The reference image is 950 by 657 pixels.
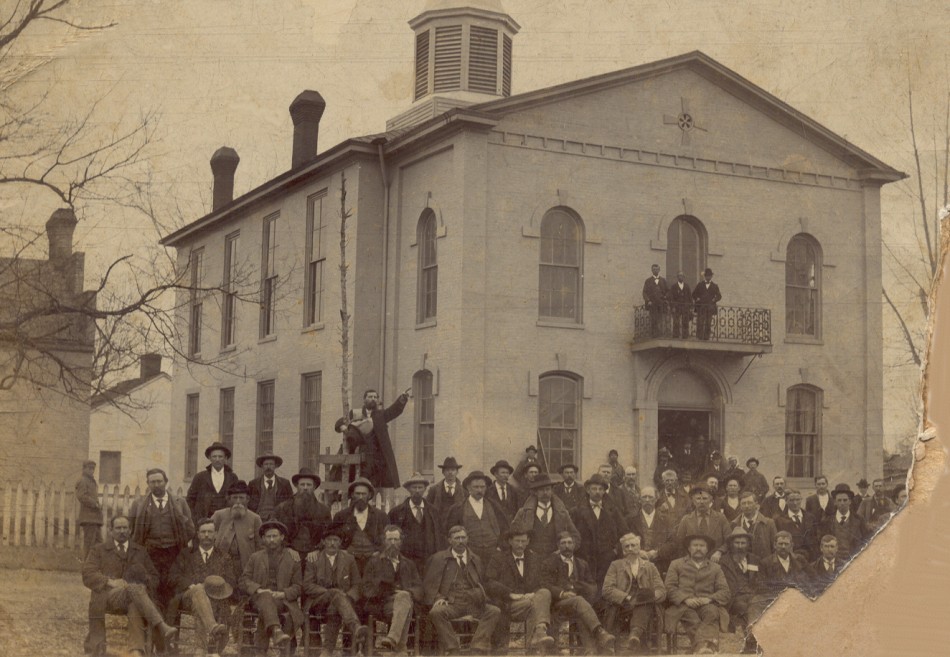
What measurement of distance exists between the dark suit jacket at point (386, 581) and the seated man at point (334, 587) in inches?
3.2

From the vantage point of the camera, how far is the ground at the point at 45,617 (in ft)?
22.3

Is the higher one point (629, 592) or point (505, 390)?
point (505, 390)

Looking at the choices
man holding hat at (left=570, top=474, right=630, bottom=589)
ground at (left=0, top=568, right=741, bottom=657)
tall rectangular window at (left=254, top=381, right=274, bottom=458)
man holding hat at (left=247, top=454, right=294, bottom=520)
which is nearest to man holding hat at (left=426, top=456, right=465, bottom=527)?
man holding hat at (left=570, top=474, right=630, bottom=589)

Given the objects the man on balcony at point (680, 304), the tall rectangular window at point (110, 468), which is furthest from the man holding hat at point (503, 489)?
the tall rectangular window at point (110, 468)

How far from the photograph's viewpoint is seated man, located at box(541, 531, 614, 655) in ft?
24.4

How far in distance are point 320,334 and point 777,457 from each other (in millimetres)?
3511

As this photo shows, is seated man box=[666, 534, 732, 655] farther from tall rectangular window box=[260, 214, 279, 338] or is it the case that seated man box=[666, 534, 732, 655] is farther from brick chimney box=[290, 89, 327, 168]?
brick chimney box=[290, 89, 327, 168]

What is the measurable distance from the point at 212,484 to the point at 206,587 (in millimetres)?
714

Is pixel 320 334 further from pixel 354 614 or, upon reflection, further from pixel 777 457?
pixel 777 457

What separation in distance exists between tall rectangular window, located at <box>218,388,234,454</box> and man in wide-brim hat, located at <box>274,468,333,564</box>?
0.63 metres

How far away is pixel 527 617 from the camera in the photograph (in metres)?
7.39

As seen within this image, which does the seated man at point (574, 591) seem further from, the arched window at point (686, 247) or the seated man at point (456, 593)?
the arched window at point (686, 247)

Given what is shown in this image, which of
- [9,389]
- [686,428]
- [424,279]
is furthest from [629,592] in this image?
[9,389]

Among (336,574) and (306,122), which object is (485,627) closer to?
(336,574)
